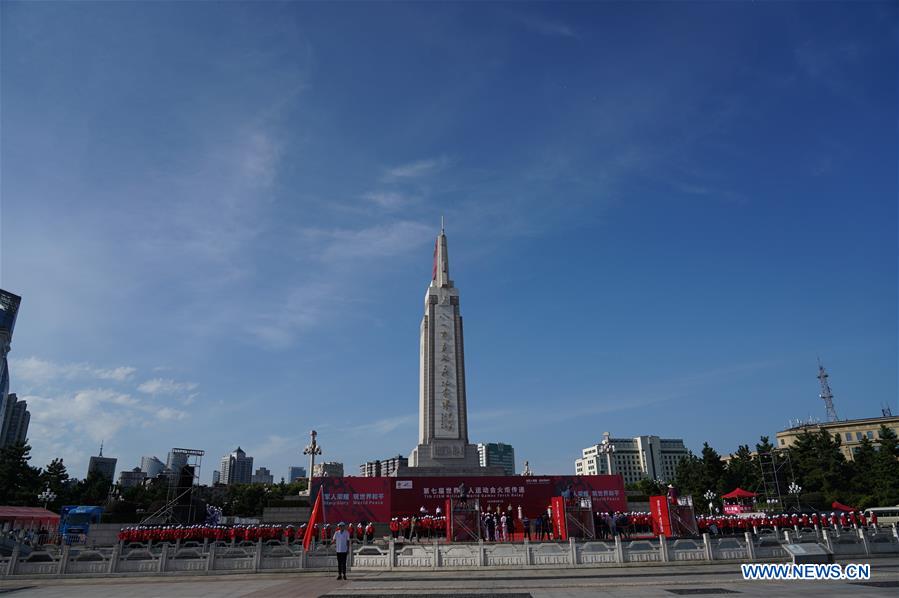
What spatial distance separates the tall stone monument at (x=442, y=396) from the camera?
128 feet

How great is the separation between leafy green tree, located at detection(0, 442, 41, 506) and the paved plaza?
3738cm

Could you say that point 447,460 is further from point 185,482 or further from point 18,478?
point 18,478

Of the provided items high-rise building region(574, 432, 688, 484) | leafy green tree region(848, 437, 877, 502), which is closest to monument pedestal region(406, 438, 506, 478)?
leafy green tree region(848, 437, 877, 502)

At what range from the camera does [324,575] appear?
1441 centimetres

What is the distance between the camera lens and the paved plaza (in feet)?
33.9

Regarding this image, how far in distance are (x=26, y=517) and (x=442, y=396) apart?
27.4 m

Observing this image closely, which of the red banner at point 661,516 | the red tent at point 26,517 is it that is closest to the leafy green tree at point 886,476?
the red banner at point 661,516

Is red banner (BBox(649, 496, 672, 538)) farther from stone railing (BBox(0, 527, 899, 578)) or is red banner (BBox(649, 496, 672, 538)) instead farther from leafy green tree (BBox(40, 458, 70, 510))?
leafy green tree (BBox(40, 458, 70, 510))

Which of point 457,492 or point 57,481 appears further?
point 57,481

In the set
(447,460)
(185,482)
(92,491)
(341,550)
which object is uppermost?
(447,460)

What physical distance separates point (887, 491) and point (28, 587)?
49882 millimetres

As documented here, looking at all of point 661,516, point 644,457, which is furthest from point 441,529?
point 644,457

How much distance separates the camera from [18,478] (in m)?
44.2

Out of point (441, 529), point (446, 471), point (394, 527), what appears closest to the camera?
point (394, 527)
